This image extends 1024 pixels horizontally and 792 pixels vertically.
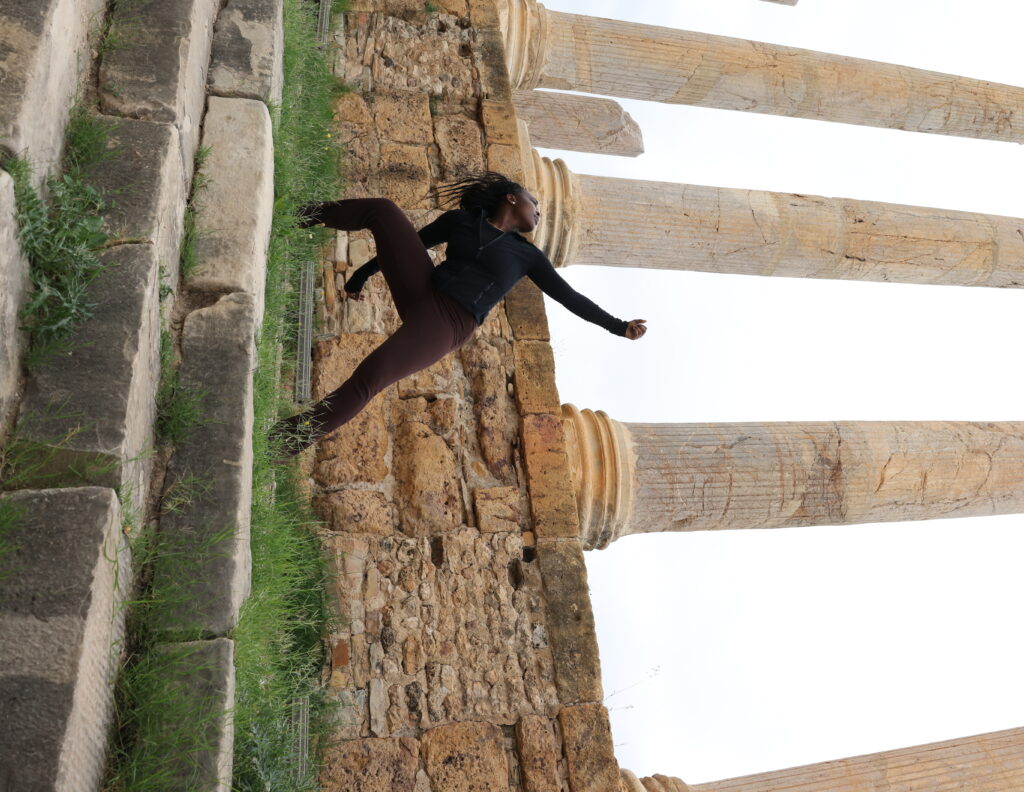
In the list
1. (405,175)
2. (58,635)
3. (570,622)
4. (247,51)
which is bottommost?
(58,635)

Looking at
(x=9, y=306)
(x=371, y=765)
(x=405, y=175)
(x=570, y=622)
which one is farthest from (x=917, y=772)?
(x=9, y=306)

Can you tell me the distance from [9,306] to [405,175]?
4081 mm

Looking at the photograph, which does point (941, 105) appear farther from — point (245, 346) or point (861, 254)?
point (245, 346)

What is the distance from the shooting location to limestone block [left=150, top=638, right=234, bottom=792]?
252 cm

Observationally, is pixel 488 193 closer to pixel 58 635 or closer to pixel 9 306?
pixel 9 306

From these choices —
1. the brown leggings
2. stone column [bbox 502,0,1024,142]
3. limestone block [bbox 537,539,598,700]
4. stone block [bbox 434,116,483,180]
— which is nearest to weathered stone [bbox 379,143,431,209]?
stone block [bbox 434,116,483,180]

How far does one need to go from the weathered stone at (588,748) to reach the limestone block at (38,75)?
143 inches

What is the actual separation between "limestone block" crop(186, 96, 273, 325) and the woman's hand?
66.7 inches

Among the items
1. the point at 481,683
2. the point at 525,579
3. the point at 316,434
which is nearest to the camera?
the point at 316,434

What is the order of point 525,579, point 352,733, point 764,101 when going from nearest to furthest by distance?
point 352,733 < point 525,579 < point 764,101

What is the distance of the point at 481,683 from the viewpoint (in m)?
4.79

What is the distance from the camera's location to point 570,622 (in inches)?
199

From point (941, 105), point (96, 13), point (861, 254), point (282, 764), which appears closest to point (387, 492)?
point (282, 764)

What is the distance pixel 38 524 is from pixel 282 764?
1513mm
